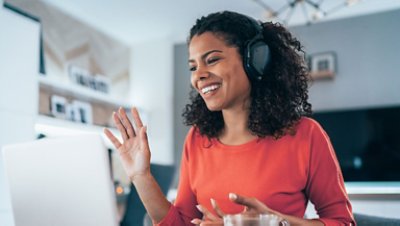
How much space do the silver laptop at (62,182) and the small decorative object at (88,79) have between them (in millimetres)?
2958

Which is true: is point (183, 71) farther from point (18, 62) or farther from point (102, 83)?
point (18, 62)

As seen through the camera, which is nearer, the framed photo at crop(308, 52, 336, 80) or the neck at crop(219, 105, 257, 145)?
the neck at crop(219, 105, 257, 145)

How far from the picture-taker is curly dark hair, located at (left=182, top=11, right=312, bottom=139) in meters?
1.11

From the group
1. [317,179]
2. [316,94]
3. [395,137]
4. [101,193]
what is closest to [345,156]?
[395,137]

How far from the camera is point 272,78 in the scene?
3.82 feet

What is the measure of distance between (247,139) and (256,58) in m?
0.24

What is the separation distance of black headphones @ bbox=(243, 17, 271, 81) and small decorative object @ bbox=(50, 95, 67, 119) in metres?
2.67

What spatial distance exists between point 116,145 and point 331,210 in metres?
0.57

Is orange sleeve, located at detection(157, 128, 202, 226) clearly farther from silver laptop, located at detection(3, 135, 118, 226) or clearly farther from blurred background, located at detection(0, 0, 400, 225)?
blurred background, located at detection(0, 0, 400, 225)

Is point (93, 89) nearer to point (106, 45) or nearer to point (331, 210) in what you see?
point (106, 45)

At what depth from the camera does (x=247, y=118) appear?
1169 mm

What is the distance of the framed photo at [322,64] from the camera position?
12.7 feet

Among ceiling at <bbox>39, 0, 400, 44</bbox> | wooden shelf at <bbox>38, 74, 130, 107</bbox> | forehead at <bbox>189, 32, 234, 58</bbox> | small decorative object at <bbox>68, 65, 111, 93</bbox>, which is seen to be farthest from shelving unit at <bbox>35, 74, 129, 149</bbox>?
forehead at <bbox>189, 32, 234, 58</bbox>

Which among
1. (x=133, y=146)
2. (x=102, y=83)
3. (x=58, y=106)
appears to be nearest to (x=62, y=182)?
(x=133, y=146)
